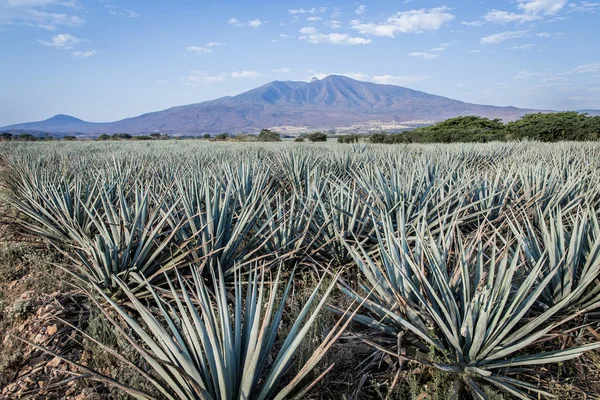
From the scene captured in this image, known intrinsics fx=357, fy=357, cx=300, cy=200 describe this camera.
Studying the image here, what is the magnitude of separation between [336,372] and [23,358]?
71.7 inches

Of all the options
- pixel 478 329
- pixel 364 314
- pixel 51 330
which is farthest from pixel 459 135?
pixel 51 330

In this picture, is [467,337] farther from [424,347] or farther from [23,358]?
[23,358]

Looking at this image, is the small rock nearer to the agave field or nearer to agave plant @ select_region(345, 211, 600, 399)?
the agave field

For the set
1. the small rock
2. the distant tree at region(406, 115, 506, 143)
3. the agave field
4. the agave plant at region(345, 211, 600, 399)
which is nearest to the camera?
the agave field

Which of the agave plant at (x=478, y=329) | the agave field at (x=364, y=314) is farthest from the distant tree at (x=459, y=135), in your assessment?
the agave plant at (x=478, y=329)

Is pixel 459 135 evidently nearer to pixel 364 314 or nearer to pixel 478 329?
pixel 364 314

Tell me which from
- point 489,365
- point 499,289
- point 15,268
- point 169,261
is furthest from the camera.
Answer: point 15,268

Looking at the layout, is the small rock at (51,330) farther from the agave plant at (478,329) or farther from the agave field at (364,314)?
the agave plant at (478,329)

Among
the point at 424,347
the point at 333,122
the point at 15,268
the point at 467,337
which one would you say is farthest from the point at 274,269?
the point at 333,122

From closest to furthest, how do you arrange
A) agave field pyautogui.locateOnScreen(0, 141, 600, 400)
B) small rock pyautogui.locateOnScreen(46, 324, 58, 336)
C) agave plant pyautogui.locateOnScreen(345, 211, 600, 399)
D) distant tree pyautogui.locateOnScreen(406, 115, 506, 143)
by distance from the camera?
agave field pyautogui.locateOnScreen(0, 141, 600, 400), agave plant pyautogui.locateOnScreen(345, 211, 600, 399), small rock pyautogui.locateOnScreen(46, 324, 58, 336), distant tree pyautogui.locateOnScreen(406, 115, 506, 143)

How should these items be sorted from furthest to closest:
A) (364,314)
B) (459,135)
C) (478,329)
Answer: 1. (459,135)
2. (364,314)
3. (478,329)

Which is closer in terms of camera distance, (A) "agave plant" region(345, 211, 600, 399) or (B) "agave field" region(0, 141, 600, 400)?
(B) "agave field" region(0, 141, 600, 400)

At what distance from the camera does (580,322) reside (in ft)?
6.64

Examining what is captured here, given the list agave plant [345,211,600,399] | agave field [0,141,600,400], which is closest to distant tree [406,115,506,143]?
agave field [0,141,600,400]
